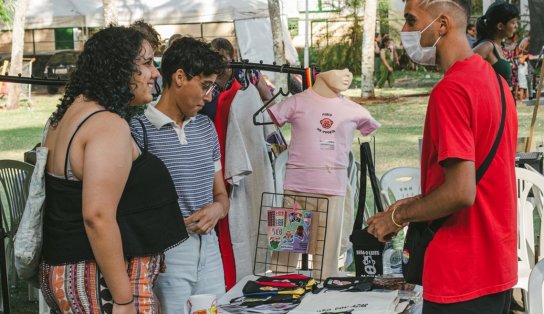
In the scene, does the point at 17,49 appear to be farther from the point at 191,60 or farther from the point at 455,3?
the point at 455,3

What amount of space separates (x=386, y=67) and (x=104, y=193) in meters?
24.5

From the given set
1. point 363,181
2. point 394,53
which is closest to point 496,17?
point 363,181

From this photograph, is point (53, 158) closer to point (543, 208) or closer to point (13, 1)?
point (543, 208)

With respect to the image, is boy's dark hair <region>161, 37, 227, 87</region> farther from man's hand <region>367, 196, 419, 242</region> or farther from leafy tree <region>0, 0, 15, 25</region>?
leafy tree <region>0, 0, 15, 25</region>

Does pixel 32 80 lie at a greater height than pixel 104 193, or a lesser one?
greater

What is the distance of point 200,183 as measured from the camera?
140 inches

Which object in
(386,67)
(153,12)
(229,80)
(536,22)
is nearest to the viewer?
(229,80)

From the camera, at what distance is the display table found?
3.06 m

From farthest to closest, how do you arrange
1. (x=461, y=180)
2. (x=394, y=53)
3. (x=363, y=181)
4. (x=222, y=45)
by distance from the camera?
(x=394, y=53)
(x=222, y=45)
(x=363, y=181)
(x=461, y=180)

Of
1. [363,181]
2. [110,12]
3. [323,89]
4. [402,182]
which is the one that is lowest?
[402,182]

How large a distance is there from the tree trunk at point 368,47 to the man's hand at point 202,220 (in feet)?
61.6

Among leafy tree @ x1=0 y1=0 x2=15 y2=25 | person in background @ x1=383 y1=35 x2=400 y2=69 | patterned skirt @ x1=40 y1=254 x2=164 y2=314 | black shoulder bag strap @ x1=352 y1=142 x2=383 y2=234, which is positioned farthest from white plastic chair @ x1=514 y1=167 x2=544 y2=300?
person in background @ x1=383 y1=35 x2=400 y2=69

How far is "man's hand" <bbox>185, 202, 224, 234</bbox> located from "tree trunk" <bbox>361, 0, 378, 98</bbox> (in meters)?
18.8

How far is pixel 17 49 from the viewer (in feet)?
69.2
